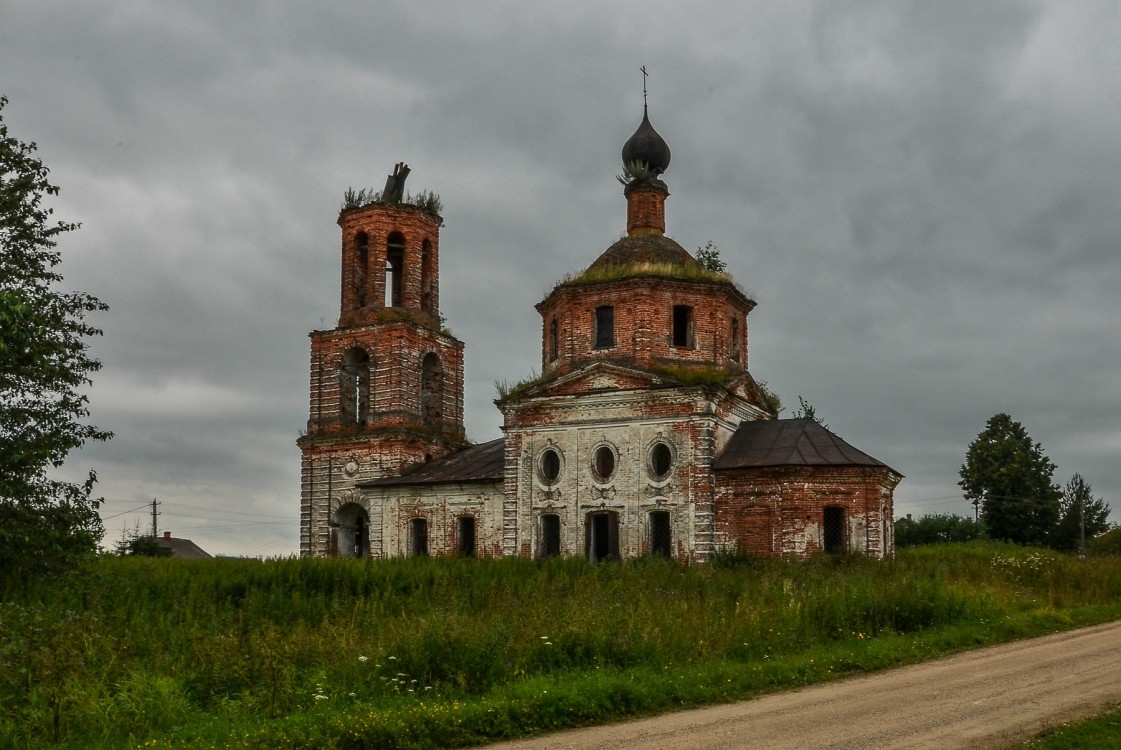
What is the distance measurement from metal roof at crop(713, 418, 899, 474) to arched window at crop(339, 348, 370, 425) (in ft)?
35.3

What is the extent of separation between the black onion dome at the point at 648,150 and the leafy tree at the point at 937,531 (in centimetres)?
1597

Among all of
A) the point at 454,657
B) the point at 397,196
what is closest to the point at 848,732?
the point at 454,657

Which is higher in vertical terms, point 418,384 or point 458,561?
point 418,384

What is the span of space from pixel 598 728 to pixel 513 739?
2.33 ft

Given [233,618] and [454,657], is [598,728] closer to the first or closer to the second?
[454,657]

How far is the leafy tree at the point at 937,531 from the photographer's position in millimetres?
36188

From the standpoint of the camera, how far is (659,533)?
920 inches

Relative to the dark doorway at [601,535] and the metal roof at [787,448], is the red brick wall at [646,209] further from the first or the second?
the dark doorway at [601,535]

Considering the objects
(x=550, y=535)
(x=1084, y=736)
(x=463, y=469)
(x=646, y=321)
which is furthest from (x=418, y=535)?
(x=1084, y=736)

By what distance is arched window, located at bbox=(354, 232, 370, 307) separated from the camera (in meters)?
Answer: 30.4

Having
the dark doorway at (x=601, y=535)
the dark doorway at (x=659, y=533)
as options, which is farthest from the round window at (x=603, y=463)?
the dark doorway at (x=659, y=533)

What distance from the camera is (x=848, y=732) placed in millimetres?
8180

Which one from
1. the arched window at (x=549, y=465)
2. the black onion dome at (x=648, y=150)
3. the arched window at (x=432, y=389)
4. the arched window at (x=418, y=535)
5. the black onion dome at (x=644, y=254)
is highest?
the black onion dome at (x=648, y=150)

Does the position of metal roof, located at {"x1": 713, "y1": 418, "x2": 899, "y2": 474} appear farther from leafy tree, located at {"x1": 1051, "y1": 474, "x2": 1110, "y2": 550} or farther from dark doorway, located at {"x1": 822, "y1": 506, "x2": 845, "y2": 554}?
leafy tree, located at {"x1": 1051, "y1": 474, "x2": 1110, "y2": 550}
